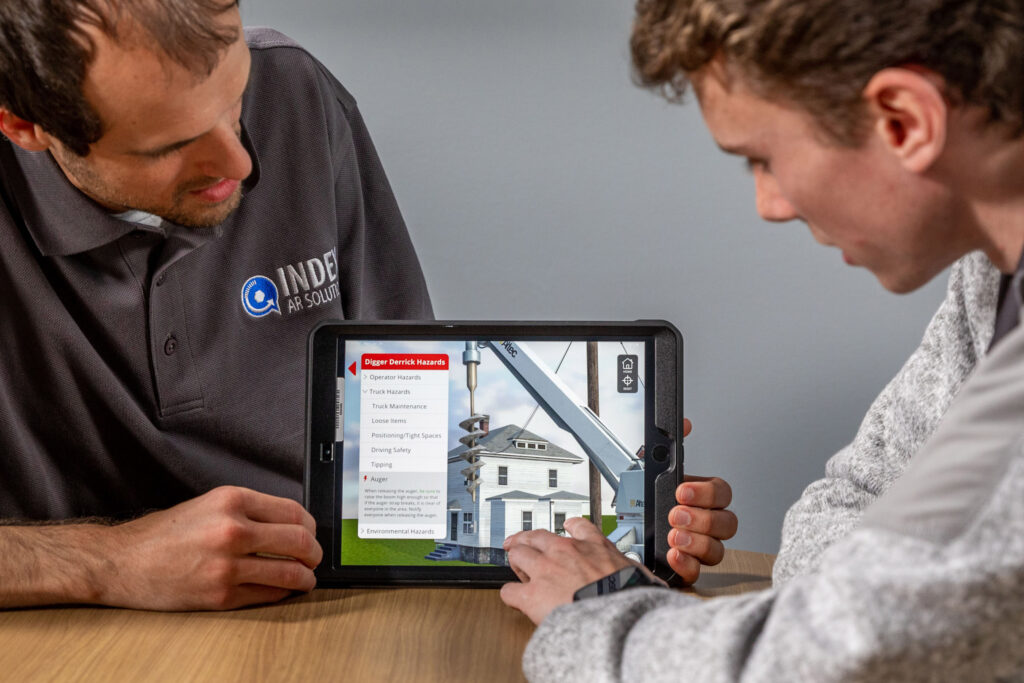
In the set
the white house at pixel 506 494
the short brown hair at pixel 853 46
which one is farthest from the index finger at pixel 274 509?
the short brown hair at pixel 853 46

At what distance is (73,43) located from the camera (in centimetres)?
78

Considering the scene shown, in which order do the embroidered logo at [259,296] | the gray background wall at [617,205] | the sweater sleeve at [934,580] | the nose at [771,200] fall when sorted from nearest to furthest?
the sweater sleeve at [934,580] → the nose at [771,200] → the embroidered logo at [259,296] → the gray background wall at [617,205]

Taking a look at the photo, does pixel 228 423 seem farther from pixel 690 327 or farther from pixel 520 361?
pixel 690 327

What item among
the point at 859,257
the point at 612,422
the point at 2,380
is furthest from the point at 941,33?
the point at 2,380

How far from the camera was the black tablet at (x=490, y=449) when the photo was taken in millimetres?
813

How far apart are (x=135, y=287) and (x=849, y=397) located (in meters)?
1.09

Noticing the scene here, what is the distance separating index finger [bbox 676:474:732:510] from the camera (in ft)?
2.65

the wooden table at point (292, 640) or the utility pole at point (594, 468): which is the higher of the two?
the utility pole at point (594, 468)

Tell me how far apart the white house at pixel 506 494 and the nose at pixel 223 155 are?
1.19 feet

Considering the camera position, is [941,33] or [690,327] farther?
[690,327]

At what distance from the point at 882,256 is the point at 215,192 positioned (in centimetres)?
65

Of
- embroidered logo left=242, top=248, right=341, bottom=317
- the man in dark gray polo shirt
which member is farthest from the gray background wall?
embroidered logo left=242, top=248, right=341, bottom=317

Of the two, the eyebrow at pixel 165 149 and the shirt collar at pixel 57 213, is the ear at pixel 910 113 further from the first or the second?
the shirt collar at pixel 57 213

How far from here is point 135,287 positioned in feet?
3.22
